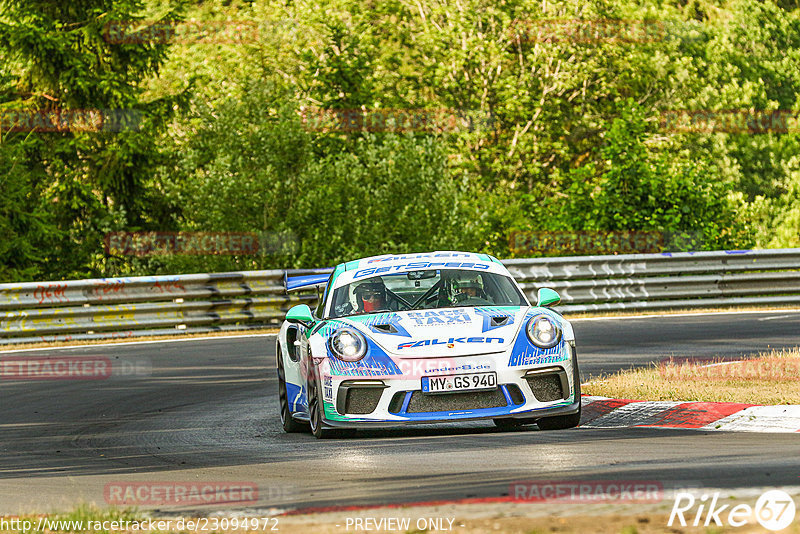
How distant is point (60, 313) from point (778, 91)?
45934mm

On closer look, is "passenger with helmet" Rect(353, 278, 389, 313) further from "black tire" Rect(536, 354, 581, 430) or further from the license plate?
"black tire" Rect(536, 354, 581, 430)

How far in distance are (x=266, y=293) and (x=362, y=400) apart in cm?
1219

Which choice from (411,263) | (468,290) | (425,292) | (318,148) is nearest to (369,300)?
(425,292)

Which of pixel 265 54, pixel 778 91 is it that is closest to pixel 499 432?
pixel 265 54

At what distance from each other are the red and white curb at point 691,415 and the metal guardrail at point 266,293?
11.0 m

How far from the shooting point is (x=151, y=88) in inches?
1919

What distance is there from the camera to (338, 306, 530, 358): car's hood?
886 centimetres

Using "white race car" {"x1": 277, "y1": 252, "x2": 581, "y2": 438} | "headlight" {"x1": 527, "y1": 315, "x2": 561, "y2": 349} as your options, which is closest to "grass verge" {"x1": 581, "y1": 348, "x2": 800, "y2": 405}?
"white race car" {"x1": 277, "y1": 252, "x2": 581, "y2": 438}

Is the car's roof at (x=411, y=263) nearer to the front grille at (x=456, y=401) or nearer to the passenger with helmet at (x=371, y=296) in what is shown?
the passenger with helmet at (x=371, y=296)

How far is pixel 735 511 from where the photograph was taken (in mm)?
5426

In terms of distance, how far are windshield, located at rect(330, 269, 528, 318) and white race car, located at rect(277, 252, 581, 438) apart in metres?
0.04

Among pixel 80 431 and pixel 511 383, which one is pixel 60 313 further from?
pixel 511 383

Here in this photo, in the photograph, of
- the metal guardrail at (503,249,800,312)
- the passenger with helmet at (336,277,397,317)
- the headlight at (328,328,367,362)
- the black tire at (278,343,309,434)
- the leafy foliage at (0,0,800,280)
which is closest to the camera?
the headlight at (328,328,367,362)

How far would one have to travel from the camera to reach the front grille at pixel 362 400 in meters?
8.92
